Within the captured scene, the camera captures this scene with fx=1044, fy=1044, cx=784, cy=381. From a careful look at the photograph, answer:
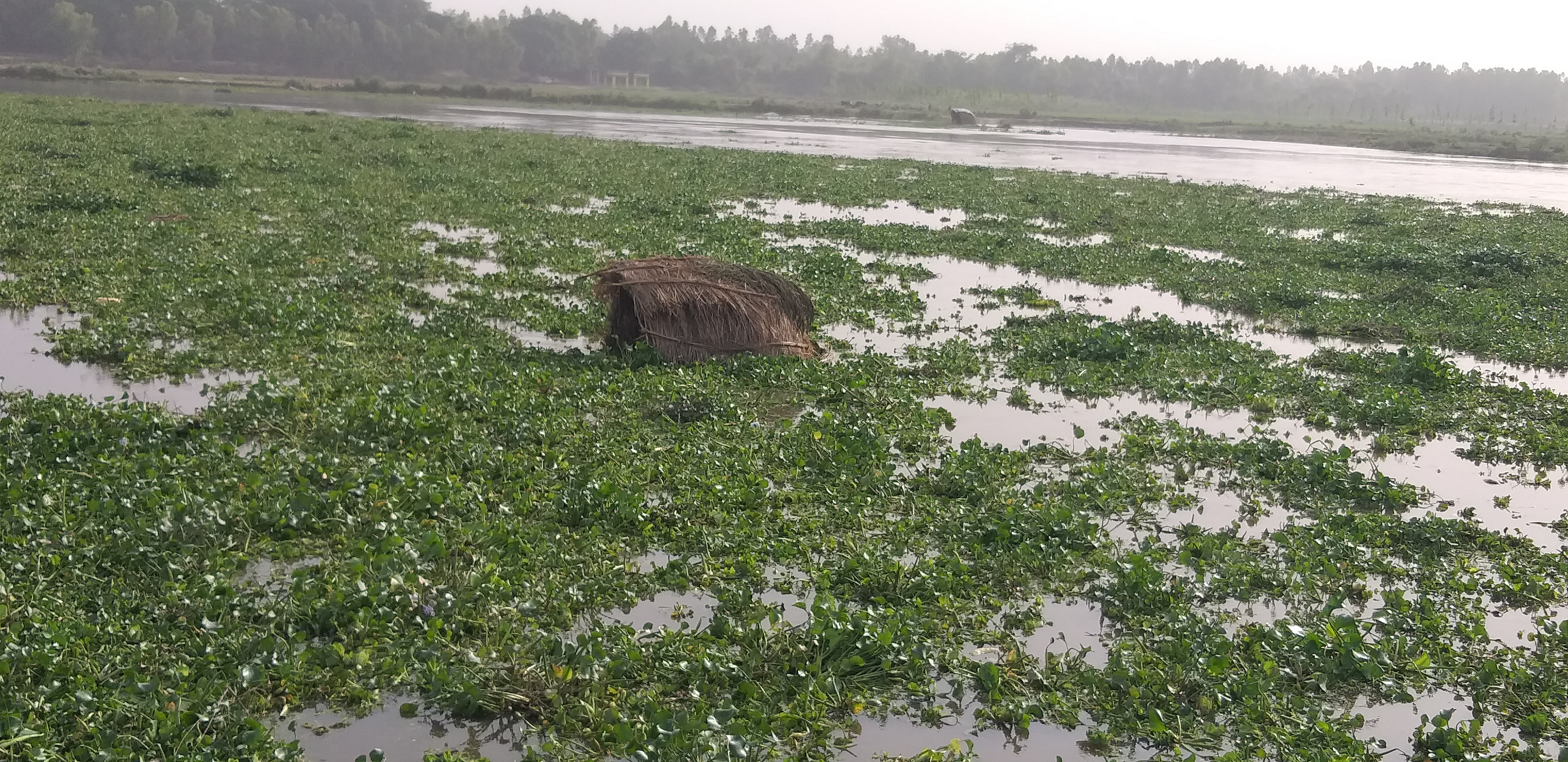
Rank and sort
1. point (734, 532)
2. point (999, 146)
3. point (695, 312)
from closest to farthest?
point (734, 532) → point (695, 312) → point (999, 146)

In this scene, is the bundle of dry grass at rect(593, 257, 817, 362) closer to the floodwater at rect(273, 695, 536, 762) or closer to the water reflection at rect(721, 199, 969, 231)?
the floodwater at rect(273, 695, 536, 762)

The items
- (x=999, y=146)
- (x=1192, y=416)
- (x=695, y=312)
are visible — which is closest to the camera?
(x=1192, y=416)

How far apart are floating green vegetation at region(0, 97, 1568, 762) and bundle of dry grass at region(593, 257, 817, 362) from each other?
45 cm

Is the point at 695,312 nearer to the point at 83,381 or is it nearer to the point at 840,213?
the point at 83,381

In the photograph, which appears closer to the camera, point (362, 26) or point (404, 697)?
point (404, 697)

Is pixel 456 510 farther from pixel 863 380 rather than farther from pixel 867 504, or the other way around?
pixel 863 380

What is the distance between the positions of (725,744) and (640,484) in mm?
→ 3626

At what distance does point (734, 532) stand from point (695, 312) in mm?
5110

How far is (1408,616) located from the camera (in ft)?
24.1

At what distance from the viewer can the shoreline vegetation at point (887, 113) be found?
3460 inches

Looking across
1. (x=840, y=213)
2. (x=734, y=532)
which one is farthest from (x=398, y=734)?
(x=840, y=213)

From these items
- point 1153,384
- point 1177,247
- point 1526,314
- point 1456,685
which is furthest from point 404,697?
point 1177,247

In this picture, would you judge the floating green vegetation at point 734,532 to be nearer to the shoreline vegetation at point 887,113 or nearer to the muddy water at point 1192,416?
the muddy water at point 1192,416

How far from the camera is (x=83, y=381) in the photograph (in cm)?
1098
